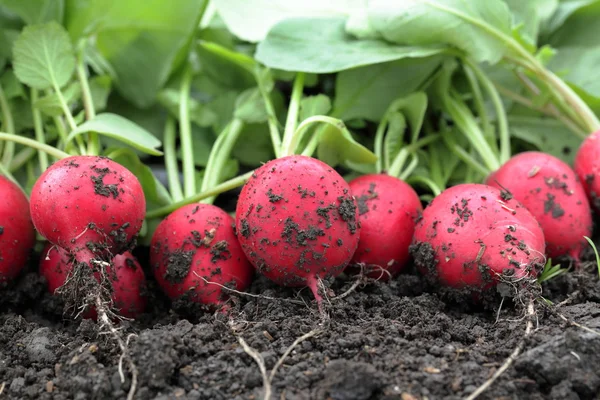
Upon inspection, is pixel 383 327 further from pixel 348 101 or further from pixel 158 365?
pixel 348 101

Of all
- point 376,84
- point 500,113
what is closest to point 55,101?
point 376,84

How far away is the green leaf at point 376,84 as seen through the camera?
5.69ft

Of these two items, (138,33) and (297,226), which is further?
(138,33)

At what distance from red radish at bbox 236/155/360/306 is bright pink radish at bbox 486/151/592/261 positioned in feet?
1.71

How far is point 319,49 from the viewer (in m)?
1.65

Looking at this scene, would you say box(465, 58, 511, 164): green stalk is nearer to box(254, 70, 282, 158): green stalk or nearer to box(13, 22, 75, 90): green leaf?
box(254, 70, 282, 158): green stalk

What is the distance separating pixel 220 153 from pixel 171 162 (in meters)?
0.17

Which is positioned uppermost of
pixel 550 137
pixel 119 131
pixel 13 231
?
pixel 119 131

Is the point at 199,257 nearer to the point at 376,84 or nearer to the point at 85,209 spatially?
the point at 85,209

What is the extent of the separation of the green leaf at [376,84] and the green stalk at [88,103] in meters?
0.72

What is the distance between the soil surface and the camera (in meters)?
0.96

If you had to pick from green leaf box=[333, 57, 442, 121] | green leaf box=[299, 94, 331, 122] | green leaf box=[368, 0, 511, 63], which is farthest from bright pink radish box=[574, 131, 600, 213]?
green leaf box=[299, 94, 331, 122]

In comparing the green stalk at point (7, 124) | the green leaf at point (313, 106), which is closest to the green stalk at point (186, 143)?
the green leaf at point (313, 106)

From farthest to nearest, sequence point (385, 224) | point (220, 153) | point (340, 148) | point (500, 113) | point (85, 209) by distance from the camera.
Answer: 1. point (500, 113)
2. point (220, 153)
3. point (340, 148)
4. point (385, 224)
5. point (85, 209)
